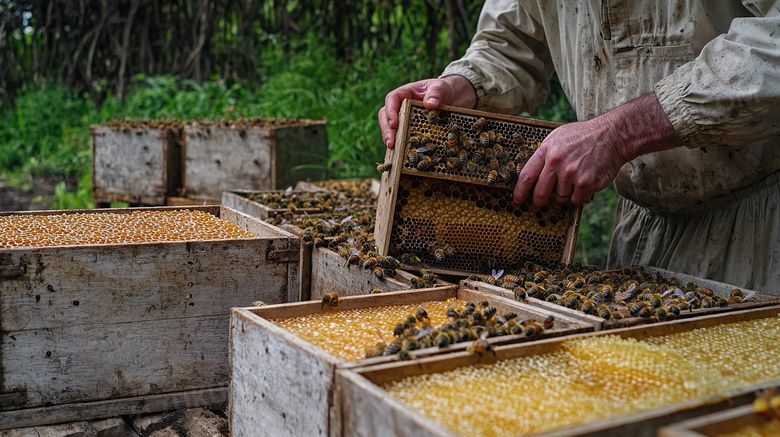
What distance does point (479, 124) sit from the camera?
96.2 inches

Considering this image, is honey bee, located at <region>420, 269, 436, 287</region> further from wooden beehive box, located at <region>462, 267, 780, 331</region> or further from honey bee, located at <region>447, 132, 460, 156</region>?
honey bee, located at <region>447, 132, 460, 156</region>

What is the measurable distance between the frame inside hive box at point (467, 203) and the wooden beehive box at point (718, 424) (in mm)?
1339

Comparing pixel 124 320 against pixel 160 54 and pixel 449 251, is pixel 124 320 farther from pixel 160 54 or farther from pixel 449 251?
pixel 160 54

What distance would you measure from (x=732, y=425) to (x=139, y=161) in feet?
16.7

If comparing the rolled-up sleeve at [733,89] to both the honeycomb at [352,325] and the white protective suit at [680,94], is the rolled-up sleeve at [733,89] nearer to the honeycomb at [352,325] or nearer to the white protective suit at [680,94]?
the white protective suit at [680,94]

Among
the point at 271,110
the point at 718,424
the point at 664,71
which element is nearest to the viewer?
the point at 718,424

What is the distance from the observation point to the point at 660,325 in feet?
5.73

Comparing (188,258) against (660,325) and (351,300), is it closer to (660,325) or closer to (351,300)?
(351,300)

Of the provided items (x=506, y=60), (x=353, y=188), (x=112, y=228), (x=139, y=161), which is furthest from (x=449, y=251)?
(x=139, y=161)

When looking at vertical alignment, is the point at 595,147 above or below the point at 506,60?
below

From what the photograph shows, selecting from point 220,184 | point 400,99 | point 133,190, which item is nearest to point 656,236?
point 400,99

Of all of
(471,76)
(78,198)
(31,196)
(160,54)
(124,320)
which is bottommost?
(31,196)

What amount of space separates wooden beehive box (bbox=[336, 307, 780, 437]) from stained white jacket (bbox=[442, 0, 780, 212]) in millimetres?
1065

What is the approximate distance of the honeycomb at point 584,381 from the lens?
4.07ft
